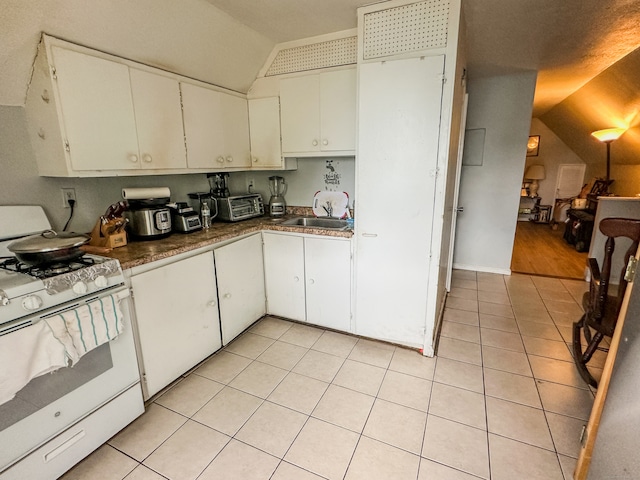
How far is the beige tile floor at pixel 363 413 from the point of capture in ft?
4.66

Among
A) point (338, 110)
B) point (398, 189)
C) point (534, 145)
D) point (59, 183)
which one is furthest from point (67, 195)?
point (534, 145)

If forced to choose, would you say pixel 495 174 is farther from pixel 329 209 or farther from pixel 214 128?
pixel 214 128

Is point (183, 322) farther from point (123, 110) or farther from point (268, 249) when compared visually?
point (123, 110)

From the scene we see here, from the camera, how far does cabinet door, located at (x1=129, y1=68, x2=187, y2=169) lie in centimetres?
190

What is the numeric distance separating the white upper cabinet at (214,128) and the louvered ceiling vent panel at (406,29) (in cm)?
122

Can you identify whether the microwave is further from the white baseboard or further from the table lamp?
the table lamp

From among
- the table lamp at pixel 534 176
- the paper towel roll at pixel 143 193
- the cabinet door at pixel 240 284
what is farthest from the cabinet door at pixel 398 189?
the table lamp at pixel 534 176

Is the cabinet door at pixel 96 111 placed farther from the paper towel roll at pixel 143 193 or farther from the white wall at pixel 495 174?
the white wall at pixel 495 174

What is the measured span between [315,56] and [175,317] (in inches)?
87.6

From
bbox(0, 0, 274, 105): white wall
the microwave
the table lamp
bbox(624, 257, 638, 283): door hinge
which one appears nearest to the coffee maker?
the microwave

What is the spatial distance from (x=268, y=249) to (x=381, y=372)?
1323 mm

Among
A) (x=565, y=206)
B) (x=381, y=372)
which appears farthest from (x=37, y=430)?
(x=565, y=206)

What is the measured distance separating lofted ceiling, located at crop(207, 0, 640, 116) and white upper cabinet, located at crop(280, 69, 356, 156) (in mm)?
357

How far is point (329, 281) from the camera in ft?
8.09
